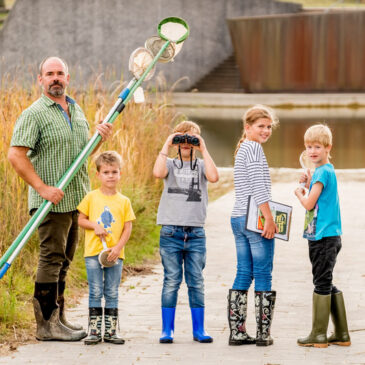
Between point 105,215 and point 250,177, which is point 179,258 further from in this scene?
point 250,177

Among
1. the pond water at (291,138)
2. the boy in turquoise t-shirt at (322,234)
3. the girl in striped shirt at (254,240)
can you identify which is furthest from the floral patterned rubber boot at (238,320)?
the pond water at (291,138)

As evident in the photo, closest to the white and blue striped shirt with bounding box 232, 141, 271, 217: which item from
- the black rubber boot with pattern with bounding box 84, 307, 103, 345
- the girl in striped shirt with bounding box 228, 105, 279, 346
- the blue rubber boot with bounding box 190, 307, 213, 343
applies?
the girl in striped shirt with bounding box 228, 105, 279, 346

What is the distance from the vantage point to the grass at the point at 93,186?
627cm

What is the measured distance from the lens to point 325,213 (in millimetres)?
5238

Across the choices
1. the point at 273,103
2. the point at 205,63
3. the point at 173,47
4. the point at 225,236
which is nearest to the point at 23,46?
the point at 205,63

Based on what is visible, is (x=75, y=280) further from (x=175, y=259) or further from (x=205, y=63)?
(x=205, y=63)

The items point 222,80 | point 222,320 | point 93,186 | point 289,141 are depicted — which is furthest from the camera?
point 222,80

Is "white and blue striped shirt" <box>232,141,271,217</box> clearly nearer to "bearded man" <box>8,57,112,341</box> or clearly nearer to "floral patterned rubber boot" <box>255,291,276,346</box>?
"floral patterned rubber boot" <box>255,291,276,346</box>

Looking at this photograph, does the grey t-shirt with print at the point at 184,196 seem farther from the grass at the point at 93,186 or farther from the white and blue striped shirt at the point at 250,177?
the grass at the point at 93,186

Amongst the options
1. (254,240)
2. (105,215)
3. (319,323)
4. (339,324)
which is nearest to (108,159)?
(105,215)

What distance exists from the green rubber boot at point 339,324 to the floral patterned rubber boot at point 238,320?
49 cm

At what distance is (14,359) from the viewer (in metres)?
5.00

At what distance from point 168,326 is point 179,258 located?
16.4 inches

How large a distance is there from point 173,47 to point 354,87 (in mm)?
29440
